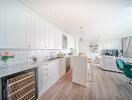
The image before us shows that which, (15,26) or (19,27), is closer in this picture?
(15,26)

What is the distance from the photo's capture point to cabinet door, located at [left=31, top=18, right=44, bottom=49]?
2831 mm

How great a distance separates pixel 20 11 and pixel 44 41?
4.48ft

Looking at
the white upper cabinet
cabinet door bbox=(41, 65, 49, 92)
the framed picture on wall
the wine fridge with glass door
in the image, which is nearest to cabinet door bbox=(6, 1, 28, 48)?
the white upper cabinet

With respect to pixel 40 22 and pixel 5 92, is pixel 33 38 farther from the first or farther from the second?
pixel 5 92

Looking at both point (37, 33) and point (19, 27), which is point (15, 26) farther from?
point (37, 33)

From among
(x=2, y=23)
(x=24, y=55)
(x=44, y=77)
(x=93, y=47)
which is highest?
(x=2, y=23)

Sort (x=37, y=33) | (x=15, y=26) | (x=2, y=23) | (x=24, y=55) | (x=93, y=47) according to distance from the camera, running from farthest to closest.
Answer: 1. (x=93, y=47)
2. (x=37, y=33)
3. (x=24, y=55)
4. (x=15, y=26)
5. (x=2, y=23)

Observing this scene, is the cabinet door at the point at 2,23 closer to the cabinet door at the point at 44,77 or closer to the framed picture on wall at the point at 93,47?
the cabinet door at the point at 44,77

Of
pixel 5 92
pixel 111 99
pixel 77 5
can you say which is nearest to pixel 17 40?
pixel 5 92

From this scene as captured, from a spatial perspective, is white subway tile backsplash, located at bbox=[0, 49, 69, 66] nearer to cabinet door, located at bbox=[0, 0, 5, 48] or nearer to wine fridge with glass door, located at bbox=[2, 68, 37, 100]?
cabinet door, located at bbox=[0, 0, 5, 48]

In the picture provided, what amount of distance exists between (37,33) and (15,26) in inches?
36.2

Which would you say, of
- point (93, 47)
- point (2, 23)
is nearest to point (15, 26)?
point (2, 23)

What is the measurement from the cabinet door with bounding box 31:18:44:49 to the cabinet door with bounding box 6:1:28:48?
37 cm

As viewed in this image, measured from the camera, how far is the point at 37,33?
304cm
